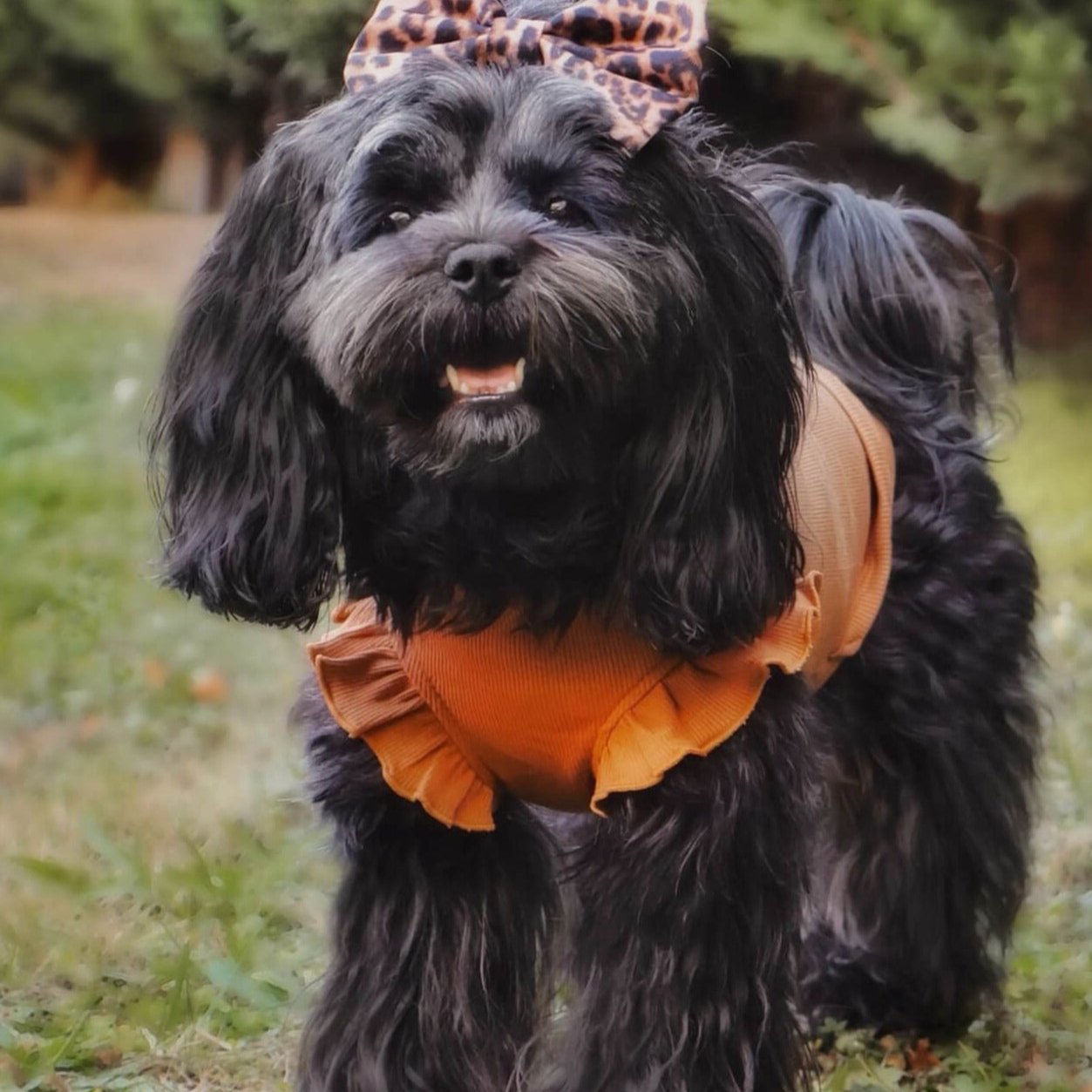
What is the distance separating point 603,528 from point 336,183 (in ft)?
1.54

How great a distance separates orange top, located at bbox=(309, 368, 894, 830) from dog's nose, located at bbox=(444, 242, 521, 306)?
43 centimetres

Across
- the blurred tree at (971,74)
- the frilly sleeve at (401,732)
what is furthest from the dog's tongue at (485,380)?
the blurred tree at (971,74)

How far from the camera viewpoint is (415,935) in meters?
2.19

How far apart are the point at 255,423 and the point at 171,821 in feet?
5.36

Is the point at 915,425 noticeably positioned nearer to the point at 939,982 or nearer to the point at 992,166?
the point at 939,982

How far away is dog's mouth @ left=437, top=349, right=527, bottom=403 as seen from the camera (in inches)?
72.2

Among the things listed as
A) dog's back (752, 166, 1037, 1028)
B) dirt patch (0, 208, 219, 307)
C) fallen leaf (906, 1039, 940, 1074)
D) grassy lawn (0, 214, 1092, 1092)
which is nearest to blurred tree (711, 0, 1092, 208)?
grassy lawn (0, 214, 1092, 1092)

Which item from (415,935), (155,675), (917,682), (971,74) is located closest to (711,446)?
(415,935)

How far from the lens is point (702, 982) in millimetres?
2082

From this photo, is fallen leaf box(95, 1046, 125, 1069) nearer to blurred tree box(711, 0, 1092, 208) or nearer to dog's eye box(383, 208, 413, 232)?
dog's eye box(383, 208, 413, 232)

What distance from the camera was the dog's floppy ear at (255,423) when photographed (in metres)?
2.02

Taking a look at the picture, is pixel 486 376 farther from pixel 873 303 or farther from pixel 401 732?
pixel 873 303

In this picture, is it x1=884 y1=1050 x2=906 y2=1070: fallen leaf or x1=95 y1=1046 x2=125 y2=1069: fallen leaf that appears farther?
x1=884 y1=1050 x2=906 y2=1070: fallen leaf

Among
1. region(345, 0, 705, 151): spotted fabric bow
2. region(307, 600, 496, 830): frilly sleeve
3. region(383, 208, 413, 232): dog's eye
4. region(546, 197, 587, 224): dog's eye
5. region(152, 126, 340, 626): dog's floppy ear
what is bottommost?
region(307, 600, 496, 830): frilly sleeve
